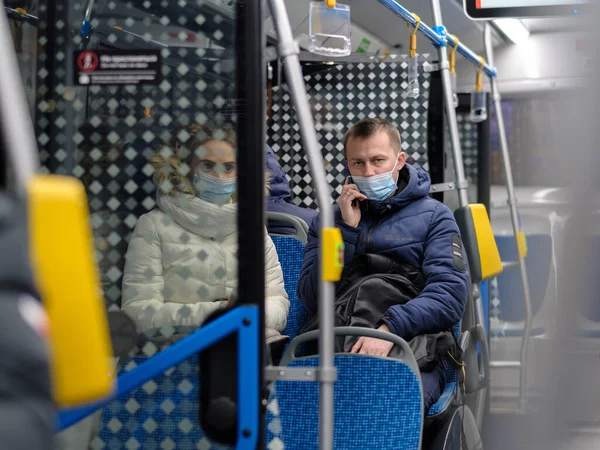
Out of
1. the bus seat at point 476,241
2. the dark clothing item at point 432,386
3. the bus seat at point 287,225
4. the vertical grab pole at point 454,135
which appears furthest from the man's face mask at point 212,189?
the vertical grab pole at point 454,135

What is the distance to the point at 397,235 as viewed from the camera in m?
3.39

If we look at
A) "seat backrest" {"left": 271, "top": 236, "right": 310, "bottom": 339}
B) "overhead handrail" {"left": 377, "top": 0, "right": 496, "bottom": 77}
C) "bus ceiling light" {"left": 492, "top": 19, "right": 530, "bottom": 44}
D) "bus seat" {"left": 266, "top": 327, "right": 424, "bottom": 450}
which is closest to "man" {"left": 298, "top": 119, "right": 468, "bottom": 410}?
"bus seat" {"left": 266, "top": 327, "right": 424, "bottom": 450}

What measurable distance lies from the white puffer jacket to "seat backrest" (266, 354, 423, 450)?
3.18 feet

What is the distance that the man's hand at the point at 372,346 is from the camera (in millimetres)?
3113

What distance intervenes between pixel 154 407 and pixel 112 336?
0.22 metres

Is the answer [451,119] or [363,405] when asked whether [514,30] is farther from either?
[363,405]

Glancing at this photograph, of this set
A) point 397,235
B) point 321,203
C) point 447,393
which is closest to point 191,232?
point 321,203

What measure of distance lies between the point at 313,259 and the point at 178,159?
139cm

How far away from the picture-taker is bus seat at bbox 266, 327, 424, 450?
2879mm

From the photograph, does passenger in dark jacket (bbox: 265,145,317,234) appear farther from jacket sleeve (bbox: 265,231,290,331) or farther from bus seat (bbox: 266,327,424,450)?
bus seat (bbox: 266,327,424,450)

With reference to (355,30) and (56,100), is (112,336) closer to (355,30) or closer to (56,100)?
(56,100)

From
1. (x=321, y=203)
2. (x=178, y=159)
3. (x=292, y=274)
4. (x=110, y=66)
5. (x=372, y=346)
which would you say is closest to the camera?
(x=110, y=66)

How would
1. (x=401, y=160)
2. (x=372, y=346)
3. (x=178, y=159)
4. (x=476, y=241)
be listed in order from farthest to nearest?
1. (x=476, y=241)
2. (x=401, y=160)
3. (x=372, y=346)
4. (x=178, y=159)

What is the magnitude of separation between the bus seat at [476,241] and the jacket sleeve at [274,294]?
4.08 ft
